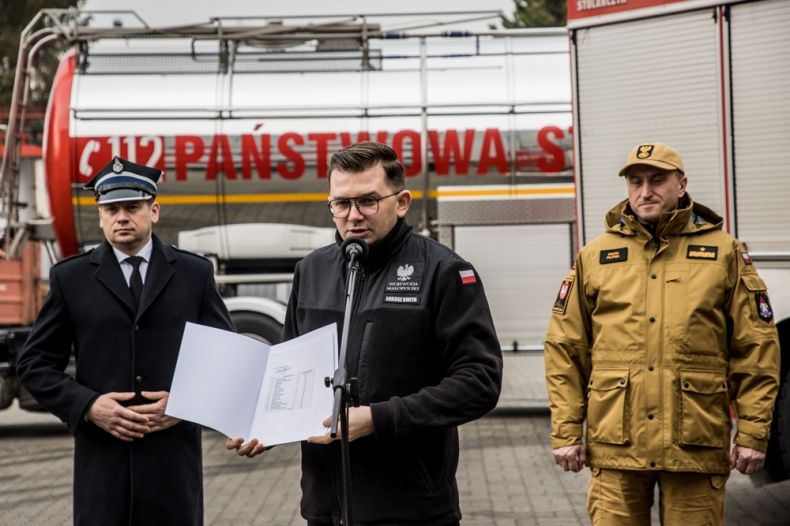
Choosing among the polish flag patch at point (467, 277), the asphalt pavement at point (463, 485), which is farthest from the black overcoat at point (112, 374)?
the asphalt pavement at point (463, 485)

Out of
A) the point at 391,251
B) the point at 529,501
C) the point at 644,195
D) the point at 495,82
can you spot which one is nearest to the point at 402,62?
the point at 495,82

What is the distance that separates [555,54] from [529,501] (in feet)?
16.8

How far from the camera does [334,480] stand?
12.2 ft

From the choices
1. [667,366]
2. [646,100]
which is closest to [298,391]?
[667,366]

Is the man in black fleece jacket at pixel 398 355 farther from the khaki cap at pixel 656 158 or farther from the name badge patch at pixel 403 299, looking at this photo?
the khaki cap at pixel 656 158

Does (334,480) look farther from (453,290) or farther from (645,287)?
(645,287)

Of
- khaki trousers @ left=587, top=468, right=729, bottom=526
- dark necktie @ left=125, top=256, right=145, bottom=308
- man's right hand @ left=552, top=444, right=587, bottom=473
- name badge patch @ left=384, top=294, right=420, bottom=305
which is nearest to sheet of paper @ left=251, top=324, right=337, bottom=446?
name badge patch @ left=384, top=294, right=420, bottom=305

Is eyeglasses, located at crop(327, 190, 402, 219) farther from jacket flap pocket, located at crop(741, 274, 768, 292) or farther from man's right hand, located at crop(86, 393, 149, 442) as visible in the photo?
jacket flap pocket, located at crop(741, 274, 768, 292)

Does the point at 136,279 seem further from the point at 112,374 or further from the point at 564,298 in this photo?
the point at 564,298

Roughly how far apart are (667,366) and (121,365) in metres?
1.95

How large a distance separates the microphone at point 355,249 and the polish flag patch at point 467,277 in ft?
1.11

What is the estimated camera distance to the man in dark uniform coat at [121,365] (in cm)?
454

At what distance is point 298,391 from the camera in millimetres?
3600

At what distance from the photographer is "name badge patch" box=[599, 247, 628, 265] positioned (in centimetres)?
470
